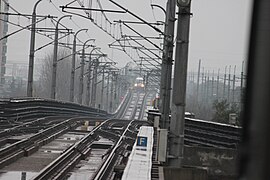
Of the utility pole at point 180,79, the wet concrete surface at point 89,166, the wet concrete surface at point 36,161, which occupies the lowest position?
the wet concrete surface at point 89,166

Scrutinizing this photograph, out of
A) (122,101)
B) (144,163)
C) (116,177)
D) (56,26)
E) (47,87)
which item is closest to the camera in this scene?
(144,163)

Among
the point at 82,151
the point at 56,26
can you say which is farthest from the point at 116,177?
the point at 56,26

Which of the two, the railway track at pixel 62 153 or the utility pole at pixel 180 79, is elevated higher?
the utility pole at pixel 180 79

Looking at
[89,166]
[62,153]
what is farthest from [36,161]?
[89,166]

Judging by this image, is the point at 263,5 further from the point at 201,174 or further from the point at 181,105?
the point at 201,174

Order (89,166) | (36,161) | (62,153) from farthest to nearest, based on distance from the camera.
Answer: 1. (62,153)
2. (89,166)
3. (36,161)

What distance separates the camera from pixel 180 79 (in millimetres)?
10453

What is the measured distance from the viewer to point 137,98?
414 ft

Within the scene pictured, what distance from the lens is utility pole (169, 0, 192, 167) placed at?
1037 centimetres

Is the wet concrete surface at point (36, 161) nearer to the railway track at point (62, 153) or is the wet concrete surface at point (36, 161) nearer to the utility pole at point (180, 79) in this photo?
the railway track at point (62, 153)

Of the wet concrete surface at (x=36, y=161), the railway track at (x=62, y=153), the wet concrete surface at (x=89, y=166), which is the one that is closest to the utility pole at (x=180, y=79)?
the railway track at (x=62, y=153)

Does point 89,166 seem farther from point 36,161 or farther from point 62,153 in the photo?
point 36,161

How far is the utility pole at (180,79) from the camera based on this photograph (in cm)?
1037

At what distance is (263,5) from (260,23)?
0.04m
